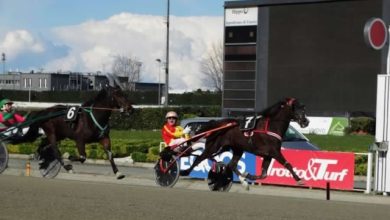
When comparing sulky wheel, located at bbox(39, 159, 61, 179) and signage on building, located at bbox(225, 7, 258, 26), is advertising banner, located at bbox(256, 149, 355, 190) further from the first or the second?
signage on building, located at bbox(225, 7, 258, 26)

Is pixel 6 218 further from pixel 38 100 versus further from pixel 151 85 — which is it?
pixel 151 85

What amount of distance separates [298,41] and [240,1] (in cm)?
667

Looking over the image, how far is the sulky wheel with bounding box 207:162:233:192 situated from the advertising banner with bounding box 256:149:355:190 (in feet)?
12.6

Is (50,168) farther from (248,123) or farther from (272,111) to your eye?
(272,111)

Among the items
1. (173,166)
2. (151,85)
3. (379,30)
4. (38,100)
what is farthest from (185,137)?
(151,85)

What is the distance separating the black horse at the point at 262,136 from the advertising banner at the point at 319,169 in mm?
3621

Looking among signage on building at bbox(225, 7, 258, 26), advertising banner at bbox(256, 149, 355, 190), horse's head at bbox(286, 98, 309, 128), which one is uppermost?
signage on building at bbox(225, 7, 258, 26)

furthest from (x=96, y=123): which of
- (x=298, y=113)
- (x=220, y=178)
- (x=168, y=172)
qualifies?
(x=298, y=113)

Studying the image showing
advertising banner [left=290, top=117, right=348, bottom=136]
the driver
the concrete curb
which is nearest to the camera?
the driver

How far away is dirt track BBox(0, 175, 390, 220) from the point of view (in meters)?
9.12

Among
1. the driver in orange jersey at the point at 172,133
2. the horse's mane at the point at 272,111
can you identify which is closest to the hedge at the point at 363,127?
the driver in orange jersey at the point at 172,133

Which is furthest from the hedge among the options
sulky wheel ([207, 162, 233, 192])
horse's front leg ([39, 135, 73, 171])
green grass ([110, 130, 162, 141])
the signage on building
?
sulky wheel ([207, 162, 233, 192])

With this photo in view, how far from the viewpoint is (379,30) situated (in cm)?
1758

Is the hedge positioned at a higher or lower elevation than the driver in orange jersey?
lower
